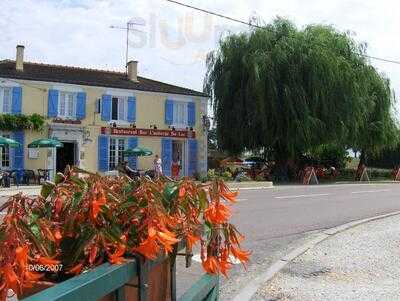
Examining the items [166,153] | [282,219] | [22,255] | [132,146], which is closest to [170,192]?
[22,255]

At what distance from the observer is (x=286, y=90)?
32.5 m

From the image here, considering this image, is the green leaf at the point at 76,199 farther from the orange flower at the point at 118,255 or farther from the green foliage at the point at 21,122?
the green foliage at the point at 21,122

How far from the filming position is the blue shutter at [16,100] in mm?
29344

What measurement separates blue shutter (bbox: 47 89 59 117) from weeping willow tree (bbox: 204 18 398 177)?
9492 millimetres

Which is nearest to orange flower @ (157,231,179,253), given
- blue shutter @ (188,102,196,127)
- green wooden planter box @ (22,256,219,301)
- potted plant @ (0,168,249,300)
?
potted plant @ (0,168,249,300)

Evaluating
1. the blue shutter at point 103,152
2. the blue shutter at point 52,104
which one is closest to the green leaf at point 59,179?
the blue shutter at point 52,104

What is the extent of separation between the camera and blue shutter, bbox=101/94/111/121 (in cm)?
3197

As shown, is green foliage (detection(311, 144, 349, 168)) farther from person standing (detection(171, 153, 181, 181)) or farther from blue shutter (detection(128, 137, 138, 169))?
blue shutter (detection(128, 137, 138, 169))

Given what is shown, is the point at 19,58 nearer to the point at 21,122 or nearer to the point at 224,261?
the point at 21,122

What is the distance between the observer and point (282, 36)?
113 feet

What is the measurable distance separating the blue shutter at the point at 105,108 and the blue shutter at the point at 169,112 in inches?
139

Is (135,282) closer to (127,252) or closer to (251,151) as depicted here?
(127,252)

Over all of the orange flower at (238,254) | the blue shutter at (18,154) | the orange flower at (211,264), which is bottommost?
the orange flower at (211,264)

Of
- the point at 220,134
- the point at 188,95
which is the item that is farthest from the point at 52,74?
the point at 220,134
